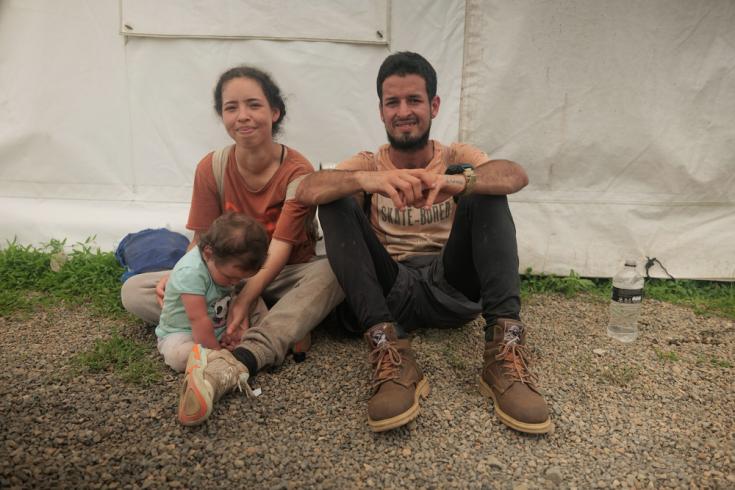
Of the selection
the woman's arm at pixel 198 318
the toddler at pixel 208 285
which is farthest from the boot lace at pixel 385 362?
the woman's arm at pixel 198 318

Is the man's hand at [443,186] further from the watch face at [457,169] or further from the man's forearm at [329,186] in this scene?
the man's forearm at [329,186]

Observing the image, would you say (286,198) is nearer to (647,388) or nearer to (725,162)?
(647,388)

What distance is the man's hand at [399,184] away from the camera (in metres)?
2.16

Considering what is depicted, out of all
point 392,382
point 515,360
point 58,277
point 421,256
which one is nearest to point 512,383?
point 515,360

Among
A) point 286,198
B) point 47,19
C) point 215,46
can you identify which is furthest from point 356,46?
point 47,19

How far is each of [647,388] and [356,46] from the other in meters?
2.59

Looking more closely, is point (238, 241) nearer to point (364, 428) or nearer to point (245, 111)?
point (245, 111)

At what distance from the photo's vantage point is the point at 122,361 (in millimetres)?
2547

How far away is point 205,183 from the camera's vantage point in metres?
2.79

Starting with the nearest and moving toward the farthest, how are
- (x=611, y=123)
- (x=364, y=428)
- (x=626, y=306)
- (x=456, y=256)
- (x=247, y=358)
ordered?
(x=364, y=428)
(x=247, y=358)
(x=456, y=256)
(x=626, y=306)
(x=611, y=123)

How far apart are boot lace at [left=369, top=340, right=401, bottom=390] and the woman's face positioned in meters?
1.19

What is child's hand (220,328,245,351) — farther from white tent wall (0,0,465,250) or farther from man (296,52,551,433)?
white tent wall (0,0,465,250)

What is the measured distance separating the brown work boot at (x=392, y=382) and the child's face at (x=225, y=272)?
1.95ft

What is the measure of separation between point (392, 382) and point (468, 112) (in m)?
2.09
